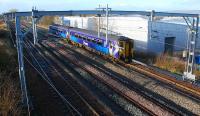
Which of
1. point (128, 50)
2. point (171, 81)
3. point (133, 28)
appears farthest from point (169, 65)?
point (133, 28)

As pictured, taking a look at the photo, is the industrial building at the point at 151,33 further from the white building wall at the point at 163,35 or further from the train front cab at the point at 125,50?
the train front cab at the point at 125,50

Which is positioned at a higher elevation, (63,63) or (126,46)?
(126,46)

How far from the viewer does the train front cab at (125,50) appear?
26.8 m

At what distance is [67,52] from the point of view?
3378 centimetres

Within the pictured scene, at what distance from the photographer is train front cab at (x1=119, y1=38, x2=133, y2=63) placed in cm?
2680

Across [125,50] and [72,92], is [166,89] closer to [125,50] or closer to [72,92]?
[72,92]

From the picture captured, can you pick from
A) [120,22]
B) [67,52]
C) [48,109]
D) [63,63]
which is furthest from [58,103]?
[120,22]

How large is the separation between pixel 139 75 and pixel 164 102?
6.28 m

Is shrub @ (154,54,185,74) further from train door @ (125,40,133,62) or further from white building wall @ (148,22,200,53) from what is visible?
white building wall @ (148,22,200,53)

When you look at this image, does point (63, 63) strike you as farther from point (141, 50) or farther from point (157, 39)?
point (157, 39)

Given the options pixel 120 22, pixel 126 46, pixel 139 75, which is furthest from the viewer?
pixel 120 22

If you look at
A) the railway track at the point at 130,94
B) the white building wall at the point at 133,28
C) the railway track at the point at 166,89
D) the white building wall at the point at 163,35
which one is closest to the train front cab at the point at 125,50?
the railway track at the point at 166,89

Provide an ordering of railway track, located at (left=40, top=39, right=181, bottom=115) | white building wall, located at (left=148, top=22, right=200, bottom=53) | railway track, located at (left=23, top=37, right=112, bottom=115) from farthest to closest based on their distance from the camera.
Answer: white building wall, located at (left=148, top=22, right=200, bottom=53), railway track, located at (left=23, top=37, right=112, bottom=115), railway track, located at (left=40, top=39, right=181, bottom=115)

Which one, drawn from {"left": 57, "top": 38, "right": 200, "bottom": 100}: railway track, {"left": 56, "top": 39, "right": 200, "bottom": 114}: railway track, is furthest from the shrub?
{"left": 56, "top": 39, "right": 200, "bottom": 114}: railway track
